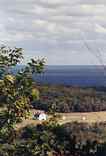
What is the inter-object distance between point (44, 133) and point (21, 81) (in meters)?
1.24

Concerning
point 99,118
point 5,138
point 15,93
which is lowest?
point 99,118

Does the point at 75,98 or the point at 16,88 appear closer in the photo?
the point at 16,88

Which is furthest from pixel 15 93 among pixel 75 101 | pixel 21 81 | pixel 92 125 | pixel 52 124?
→ pixel 75 101

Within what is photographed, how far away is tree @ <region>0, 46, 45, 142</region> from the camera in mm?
11352

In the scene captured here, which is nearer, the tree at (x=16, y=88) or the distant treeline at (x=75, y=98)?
the tree at (x=16, y=88)

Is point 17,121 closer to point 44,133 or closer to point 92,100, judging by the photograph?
point 44,133

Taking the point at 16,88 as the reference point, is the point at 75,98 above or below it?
below

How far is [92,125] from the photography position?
37.4m

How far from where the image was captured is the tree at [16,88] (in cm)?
1135

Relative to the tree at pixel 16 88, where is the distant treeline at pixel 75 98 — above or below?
below

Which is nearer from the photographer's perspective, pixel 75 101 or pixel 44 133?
pixel 44 133

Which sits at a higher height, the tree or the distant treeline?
the tree

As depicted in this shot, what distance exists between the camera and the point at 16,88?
11562 mm

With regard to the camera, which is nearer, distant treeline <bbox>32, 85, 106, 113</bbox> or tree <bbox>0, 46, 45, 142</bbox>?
tree <bbox>0, 46, 45, 142</bbox>
